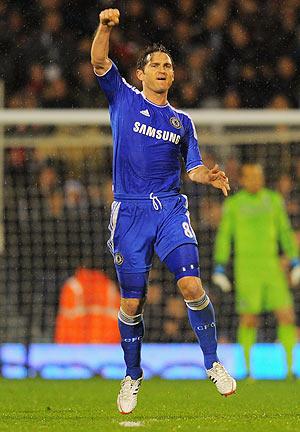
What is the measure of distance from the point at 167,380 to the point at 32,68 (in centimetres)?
688

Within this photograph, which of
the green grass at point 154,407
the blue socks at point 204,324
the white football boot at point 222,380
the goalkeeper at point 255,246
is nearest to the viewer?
the green grass at point 154,407

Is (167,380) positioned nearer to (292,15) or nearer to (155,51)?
(155,51)

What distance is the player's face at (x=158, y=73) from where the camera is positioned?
7727mm

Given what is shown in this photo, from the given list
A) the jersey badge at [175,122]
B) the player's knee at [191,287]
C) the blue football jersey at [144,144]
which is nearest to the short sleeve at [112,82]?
the blue football jersey at [144,144]

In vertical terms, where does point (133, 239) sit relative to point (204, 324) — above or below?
above

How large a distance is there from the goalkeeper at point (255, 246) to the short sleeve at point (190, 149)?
5339 mm

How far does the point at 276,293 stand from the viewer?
43.6 ft

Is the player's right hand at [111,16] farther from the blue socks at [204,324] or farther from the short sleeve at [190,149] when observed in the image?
the blue socks at [204,324]

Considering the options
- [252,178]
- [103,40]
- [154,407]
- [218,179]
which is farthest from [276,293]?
[103,40]

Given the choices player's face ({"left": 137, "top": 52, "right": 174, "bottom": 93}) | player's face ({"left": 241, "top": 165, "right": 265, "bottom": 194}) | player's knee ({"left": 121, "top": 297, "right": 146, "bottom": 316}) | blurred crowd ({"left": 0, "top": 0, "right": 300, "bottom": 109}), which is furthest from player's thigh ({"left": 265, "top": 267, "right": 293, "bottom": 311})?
player's face ({"left": 137, "top": 52, "right": 174, "bottom": 93})

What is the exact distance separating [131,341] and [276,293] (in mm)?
5803

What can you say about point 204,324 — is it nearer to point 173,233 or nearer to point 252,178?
point 173,233

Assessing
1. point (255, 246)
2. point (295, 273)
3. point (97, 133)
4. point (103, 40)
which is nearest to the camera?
point (103, 40)

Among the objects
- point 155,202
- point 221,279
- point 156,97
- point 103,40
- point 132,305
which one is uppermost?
point 103,40
